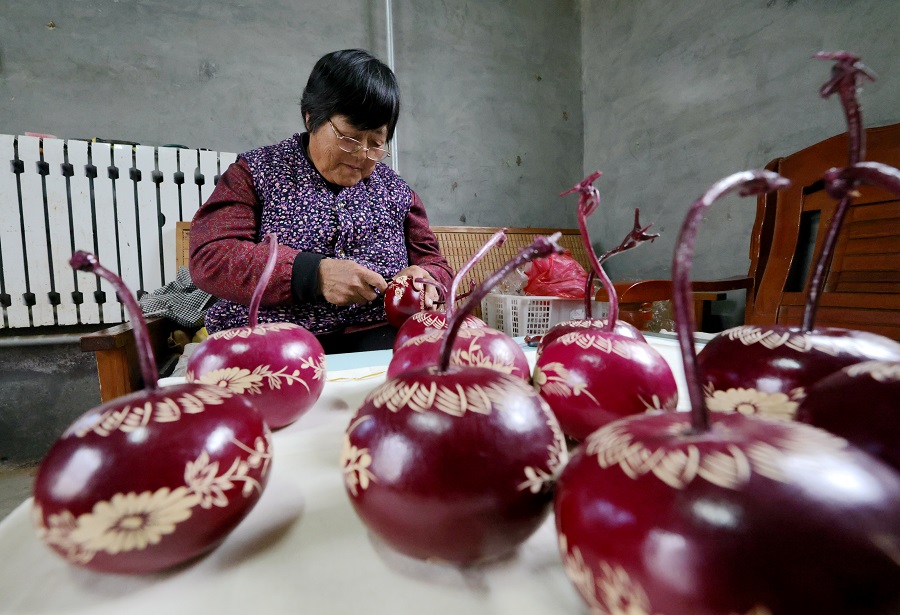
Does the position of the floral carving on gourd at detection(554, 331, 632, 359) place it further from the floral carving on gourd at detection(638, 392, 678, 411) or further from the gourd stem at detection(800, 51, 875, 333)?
the gourd stem at detection(800, 51, 875, 333)

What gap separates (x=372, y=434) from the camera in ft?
0.86

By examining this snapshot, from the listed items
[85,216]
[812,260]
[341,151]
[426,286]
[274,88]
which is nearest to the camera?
[426,286]

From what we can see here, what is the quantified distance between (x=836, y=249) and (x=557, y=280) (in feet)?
2.90

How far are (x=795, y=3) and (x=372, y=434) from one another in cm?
237

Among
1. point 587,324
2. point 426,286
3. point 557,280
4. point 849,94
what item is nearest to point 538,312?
point 557,280

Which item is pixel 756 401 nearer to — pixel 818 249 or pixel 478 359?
pixel 478 359

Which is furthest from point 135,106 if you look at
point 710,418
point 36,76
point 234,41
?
point 710,418

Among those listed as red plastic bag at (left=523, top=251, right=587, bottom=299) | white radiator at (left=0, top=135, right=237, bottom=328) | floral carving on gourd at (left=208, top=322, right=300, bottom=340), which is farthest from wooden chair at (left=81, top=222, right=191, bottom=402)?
white radiator at (left=0, top=135, right=237, bottom=328)

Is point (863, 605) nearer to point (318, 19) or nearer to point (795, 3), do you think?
point (795, 3)

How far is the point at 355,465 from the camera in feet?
0.87

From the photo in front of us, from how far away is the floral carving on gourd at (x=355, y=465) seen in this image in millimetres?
256

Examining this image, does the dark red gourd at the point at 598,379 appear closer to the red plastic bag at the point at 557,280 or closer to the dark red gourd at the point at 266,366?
the dark red gourd at the point at 266,366

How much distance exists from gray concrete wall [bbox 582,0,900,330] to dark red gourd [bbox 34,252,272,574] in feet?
7.10

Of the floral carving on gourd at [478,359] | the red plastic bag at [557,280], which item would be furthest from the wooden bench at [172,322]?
the floral carving on gourd at [478,359]
